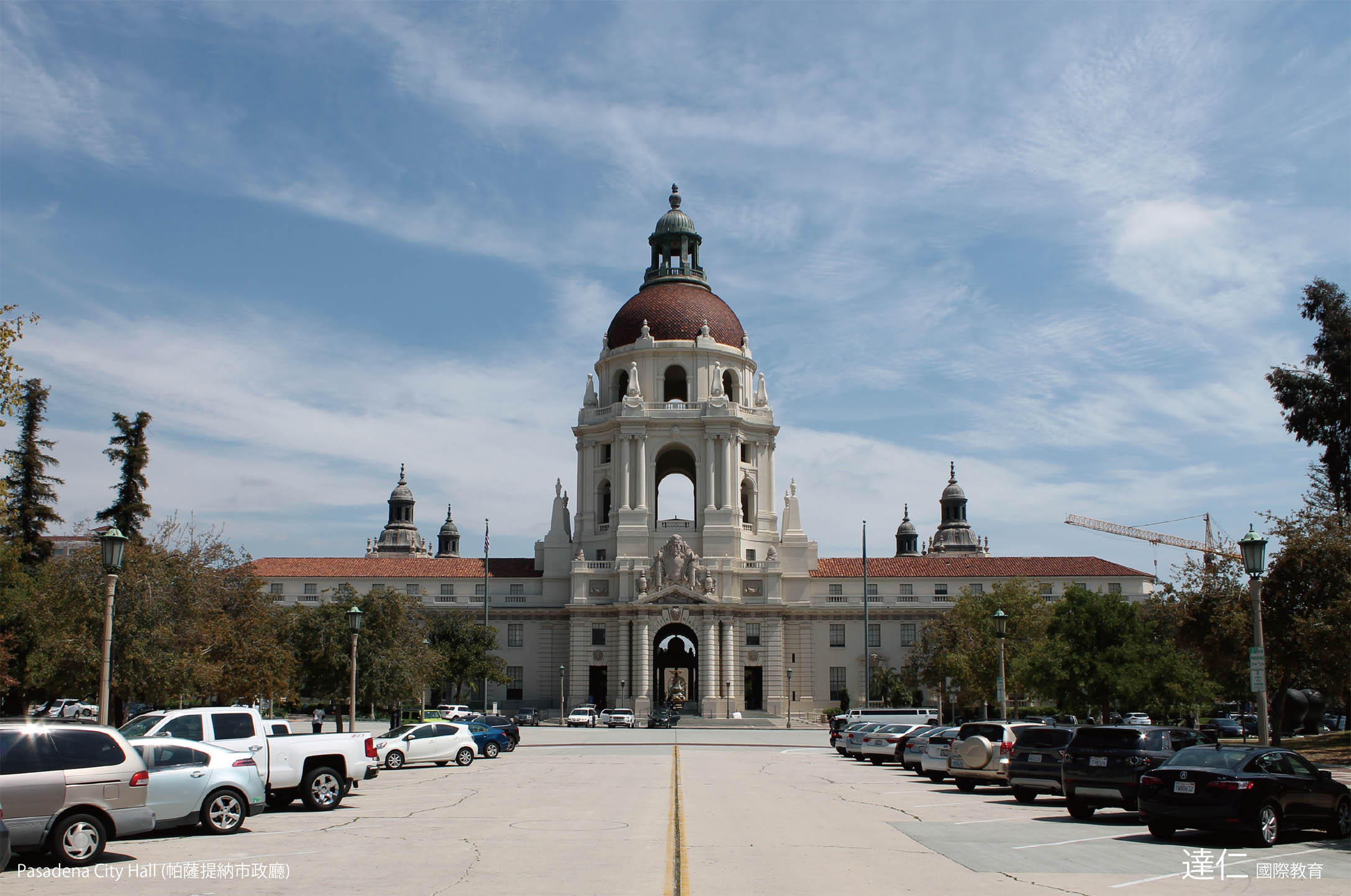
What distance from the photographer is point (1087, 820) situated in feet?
71.1

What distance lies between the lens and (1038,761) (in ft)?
79.6

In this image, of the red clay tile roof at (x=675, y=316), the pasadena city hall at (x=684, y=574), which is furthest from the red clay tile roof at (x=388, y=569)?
the red clay tile roof at (x=675, y=316)

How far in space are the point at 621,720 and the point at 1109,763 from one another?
55411 millimetres

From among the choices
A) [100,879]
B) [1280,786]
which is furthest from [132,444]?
[1280,786]

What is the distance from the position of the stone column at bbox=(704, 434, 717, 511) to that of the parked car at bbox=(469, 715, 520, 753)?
37.7 meters

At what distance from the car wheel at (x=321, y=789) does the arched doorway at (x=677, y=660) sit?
63280 millimetres

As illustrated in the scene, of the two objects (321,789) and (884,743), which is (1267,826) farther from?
(884,743)

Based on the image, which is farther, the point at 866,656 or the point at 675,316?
the point at 675,316

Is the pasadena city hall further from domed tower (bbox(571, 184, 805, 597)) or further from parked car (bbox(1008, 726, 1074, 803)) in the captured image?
parked car (bbox(1008, 726, 1074, 803))

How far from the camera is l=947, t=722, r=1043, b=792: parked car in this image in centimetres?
2744

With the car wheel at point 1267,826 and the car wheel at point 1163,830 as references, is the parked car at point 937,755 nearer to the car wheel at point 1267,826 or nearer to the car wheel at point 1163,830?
the car wheel at point 1163,830

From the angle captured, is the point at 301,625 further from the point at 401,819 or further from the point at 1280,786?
the point at 1280,786

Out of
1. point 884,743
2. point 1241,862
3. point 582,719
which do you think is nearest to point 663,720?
point 582,719

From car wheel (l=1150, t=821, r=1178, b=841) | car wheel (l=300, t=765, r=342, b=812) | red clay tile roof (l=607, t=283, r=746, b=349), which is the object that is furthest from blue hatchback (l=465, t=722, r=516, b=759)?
red clay tile roof (l=607, t=283, r=746, b=349)
